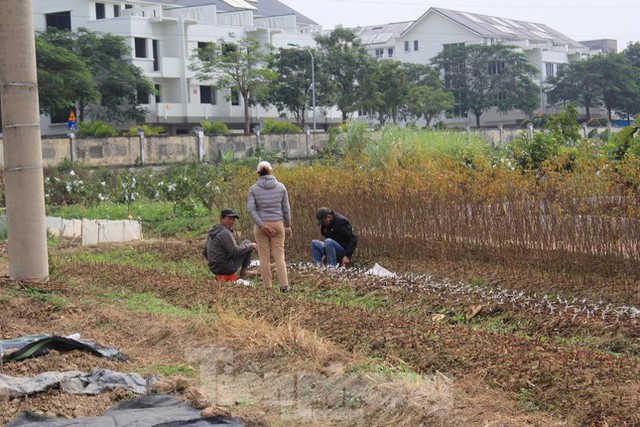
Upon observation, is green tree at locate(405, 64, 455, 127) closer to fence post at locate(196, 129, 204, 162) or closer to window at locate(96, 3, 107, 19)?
window at locate(96, 3, 107, 19)

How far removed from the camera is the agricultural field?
5879 millimetres

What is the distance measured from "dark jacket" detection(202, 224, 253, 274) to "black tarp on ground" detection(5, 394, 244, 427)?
6147 mm

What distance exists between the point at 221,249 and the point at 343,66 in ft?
155

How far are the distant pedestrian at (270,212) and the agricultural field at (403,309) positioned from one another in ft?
1.42

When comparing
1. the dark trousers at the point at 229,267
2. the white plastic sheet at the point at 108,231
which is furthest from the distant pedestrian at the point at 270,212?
the white plastic sheet at the point at 108,231

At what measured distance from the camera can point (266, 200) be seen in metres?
11.4

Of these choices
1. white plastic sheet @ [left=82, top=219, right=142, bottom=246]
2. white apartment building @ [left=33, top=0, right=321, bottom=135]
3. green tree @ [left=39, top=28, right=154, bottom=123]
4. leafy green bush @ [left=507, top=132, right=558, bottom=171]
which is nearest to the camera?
leafy green bush @ [left=507, top=132, right=558, bottom=171]

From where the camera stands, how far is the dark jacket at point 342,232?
13.7m

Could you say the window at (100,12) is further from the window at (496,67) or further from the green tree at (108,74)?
the window at (496,67)

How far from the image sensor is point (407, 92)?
60125mm

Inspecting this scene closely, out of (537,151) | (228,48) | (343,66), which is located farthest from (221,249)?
(343,66)

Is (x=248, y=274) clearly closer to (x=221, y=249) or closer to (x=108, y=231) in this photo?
(x=221, y=249)

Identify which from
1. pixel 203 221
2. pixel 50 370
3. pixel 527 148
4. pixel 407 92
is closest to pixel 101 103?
pixel 407 92

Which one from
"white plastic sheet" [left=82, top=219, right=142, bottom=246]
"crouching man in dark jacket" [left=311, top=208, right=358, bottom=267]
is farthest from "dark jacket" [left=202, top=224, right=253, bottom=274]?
"white plastic sheet" [left=82, top=219, right=142, bottom=246]
